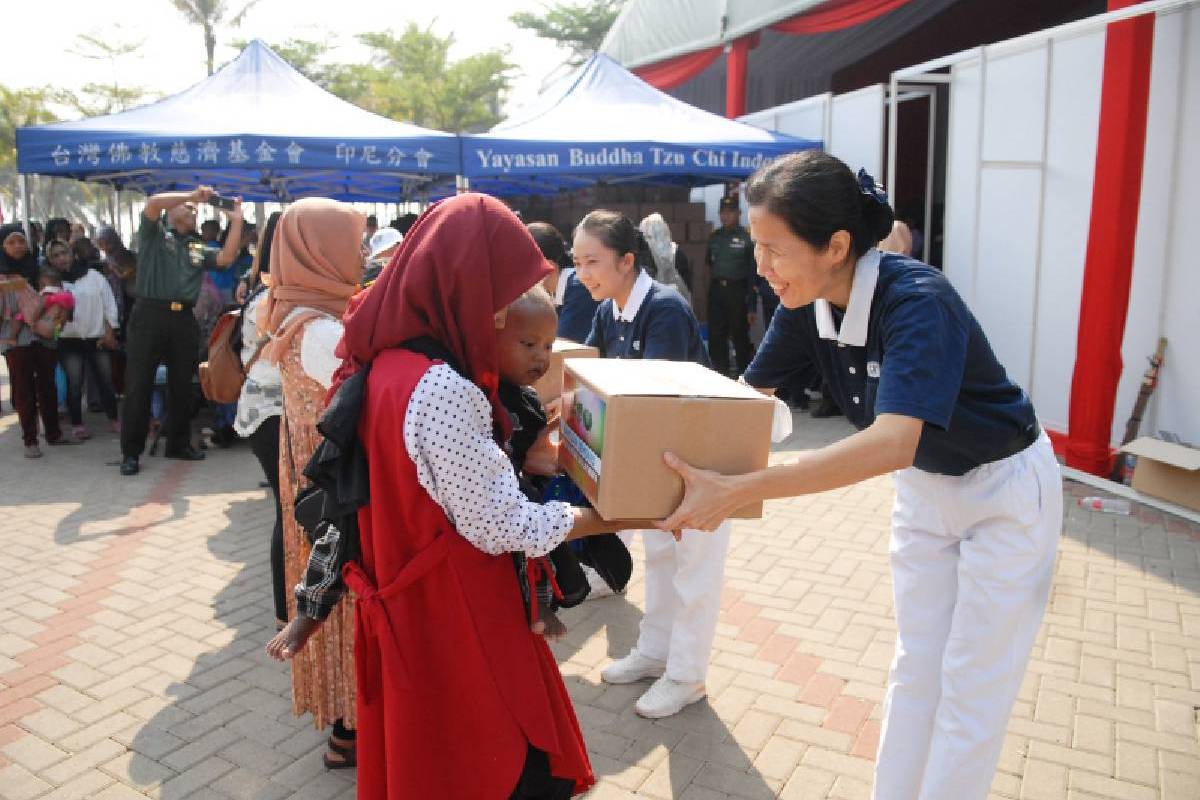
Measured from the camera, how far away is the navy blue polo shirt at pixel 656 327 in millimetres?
3477

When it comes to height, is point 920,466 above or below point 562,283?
below

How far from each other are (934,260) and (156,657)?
7.93 m

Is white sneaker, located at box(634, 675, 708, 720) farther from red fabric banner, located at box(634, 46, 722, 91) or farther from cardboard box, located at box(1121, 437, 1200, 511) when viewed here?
red fabric banner, located at box(634, 46, 722, 91)

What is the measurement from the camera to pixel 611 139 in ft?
29.3

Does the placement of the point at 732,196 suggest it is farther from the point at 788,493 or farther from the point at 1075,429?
the point at 788,493

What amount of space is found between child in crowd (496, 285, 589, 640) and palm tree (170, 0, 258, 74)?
37.1 meters

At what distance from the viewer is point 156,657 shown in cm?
412

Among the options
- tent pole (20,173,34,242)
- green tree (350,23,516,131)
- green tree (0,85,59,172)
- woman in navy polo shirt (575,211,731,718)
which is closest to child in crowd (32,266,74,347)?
tent pole (20,173,34,242)

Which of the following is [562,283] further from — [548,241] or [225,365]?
[225,365]

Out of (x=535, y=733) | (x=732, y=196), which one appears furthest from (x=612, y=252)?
(x=732, y=196)

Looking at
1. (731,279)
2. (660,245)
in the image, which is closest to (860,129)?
(731,279)

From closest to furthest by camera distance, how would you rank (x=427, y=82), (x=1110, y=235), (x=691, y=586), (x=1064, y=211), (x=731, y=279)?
1. (x=691, y=586)
2. (x=1110, y=235)
3. (x=1064, y=211)
4. (x=731, y=279)
5. (x=427, y=82)

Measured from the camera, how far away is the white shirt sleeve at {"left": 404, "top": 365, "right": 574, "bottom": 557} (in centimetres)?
173

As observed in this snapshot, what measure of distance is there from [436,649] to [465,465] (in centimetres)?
42
